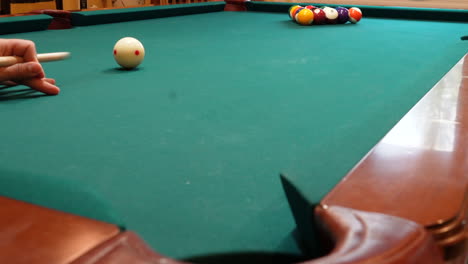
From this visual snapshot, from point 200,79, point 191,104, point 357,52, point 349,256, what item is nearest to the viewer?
point 349,256

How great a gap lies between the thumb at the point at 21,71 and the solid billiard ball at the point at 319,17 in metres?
2.66

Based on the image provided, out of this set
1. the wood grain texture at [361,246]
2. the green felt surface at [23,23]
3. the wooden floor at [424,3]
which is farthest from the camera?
the wooden floor at [424,3]

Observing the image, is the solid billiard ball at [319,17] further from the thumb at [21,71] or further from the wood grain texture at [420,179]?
the wood grain texture at [420,179]

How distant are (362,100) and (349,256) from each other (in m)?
1.07

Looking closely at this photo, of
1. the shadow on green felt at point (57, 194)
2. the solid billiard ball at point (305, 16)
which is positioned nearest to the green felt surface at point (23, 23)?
the solid billiard ball at point (305, 16)

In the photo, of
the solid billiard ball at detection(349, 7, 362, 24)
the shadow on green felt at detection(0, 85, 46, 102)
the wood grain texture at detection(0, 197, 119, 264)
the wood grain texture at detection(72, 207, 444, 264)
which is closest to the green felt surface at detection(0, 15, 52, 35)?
the shadow on green felt at detection(0, 85, 46, 102)

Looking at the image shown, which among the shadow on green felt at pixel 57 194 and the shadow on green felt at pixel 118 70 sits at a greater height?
the shadow on green felt at pixel 57 194

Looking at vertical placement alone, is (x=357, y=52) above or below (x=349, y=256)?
below

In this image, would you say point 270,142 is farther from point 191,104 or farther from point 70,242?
point 70,242

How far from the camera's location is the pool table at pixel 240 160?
583 millimetres

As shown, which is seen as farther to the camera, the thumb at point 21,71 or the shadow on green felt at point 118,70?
the shadow on green felt at point 118,70

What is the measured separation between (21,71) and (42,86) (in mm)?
83

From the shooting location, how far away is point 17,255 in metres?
0.53

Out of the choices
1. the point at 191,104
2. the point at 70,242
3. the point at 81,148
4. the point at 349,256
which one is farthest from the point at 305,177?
the point at 191,104
